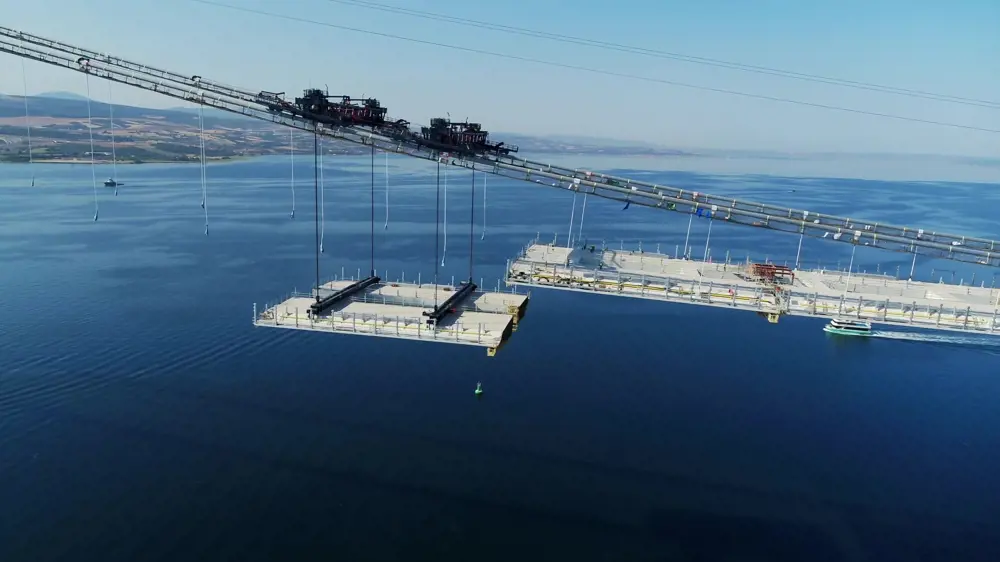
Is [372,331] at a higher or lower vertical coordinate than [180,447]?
higher

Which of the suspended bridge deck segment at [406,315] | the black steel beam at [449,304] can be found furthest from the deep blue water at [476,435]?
the black steel beam at [449,304]

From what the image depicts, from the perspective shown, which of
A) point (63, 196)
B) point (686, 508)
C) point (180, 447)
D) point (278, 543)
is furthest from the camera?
point (63, 196)

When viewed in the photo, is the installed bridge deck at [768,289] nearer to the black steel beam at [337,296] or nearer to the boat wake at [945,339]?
the black steel beam at [337,296]

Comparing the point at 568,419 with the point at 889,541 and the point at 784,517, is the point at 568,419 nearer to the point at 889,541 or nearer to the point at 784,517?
the point at 784,517

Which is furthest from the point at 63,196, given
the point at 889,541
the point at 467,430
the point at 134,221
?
the point at 889,541

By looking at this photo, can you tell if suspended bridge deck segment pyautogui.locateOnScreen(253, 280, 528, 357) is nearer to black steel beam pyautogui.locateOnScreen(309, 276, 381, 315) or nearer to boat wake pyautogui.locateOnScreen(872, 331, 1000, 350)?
black steel beam pyautogui.locateOnScreen(309, 276, 381, 315)

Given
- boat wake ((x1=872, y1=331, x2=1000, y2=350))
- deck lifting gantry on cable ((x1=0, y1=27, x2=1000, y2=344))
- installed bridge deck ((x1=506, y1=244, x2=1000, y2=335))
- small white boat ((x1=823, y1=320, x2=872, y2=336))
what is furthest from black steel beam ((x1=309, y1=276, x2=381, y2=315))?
boat wake ((x1=872, y1=331, x2=1000, y2=350))

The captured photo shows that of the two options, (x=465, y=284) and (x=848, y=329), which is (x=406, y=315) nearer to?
(x=465, y=284)
